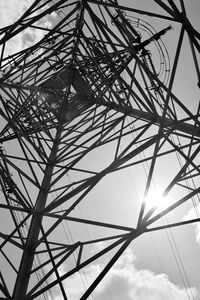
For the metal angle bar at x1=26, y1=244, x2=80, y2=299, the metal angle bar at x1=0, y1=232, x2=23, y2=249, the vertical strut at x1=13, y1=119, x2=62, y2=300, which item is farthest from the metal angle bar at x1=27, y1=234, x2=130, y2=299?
the metal angle bar at x1=0, y1=232, x2=23, y2=249

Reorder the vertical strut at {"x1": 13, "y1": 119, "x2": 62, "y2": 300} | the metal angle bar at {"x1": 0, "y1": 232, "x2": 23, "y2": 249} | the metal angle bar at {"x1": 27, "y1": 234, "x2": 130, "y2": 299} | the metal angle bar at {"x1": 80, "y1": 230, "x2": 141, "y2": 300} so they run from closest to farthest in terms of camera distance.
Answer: the metal angle bar at {"x1": 80, "y1": 230, "x2": 141, "y2": 300}
the metal angle bar at {"x1": 27, "y1": 234, "x2": 130, "y2": 299}
the vertical strut at {"x1": 13, "y1": 119, "x2": 62, "y2": 300}
the metal angle bar at {"x1": 0, "y1": 232, "x2": 23, "y2": 249}

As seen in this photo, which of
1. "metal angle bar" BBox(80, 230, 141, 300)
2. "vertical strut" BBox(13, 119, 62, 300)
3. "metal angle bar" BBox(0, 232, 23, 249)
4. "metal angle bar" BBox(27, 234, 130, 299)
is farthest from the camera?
"metal angle bar" BBox(0, 232, 23, 249)

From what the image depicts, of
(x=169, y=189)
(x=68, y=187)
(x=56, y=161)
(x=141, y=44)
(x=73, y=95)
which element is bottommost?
(x=169, y=189)

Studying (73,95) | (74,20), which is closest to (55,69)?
(73,95)

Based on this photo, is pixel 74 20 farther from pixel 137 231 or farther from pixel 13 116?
pixel 137 231

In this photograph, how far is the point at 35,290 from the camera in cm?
429

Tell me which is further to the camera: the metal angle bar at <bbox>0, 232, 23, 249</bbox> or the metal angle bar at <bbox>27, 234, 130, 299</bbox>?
the metal angle bar at <bbox>0, 232, 23, 249</bbox>

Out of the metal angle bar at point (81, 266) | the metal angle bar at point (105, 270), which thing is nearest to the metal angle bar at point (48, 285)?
the metal angle bar at point (81, 266)

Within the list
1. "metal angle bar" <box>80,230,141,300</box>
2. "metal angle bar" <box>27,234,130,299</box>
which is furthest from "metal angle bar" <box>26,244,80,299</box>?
"metal angle bar" <box>80,230,141,300</box>

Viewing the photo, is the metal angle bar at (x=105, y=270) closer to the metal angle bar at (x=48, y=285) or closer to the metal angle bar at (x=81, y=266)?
the metal angle bar at (x=81, y=266)

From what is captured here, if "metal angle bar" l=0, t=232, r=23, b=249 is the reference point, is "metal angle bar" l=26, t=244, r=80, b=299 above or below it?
below

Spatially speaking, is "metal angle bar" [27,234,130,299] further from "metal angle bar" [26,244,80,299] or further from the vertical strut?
Answer: the vertical strut

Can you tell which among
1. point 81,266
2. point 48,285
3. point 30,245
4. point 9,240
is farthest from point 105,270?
point 9,240

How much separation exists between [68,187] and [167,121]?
7.47 feet
